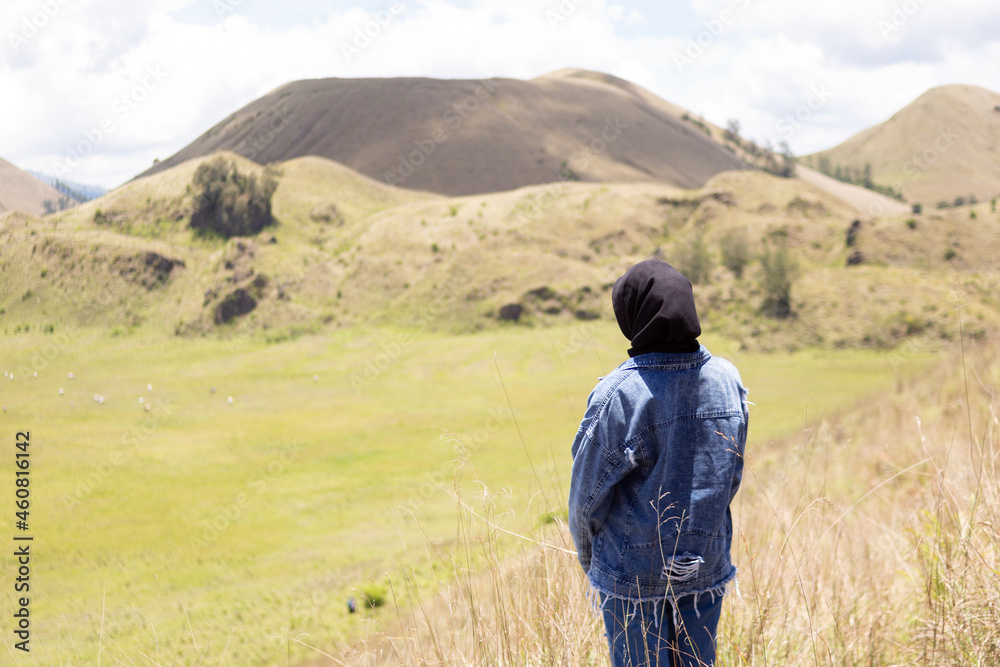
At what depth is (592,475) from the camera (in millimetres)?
1938

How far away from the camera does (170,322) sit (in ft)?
84.8

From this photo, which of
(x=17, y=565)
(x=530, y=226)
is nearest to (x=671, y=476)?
(x=17, y=565)

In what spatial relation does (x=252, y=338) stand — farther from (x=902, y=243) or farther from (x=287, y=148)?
(x=287, y=148)

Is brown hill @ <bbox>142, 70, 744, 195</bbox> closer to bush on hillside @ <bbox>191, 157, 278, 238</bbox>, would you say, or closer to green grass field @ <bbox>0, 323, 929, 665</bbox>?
bush on hillside @ <bbox>191, 157, 278, 238</bbox>

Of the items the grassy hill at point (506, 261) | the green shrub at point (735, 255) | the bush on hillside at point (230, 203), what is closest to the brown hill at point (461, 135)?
the grassy hill at point (506, 261)

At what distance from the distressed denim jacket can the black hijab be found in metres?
0.06

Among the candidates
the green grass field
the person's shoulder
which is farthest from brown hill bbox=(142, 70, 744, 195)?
the person's shoulder

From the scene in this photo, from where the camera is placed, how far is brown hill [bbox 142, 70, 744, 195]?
6406 cm

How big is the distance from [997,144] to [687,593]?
16478 centimetres

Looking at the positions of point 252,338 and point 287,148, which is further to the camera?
point 287,148

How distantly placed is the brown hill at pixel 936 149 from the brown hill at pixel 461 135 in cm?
5127

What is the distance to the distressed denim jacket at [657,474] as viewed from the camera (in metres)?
1.92

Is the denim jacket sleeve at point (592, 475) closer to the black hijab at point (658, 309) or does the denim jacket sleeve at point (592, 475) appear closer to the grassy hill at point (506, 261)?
the black hijab at point (658, 309)
